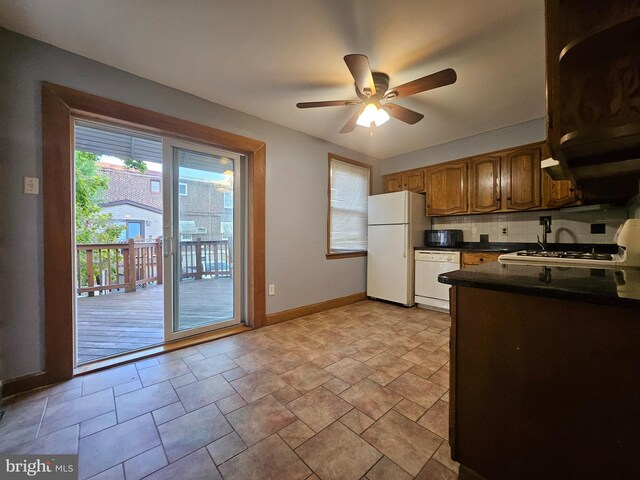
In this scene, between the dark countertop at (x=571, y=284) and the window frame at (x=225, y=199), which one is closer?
the dark countertop at (x=571, y=284)

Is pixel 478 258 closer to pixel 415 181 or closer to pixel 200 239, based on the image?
pixel 415 181

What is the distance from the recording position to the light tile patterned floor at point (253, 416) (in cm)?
112

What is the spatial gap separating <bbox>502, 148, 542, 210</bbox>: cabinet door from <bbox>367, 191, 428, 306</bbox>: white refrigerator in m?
1.05

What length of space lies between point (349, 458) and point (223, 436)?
0.65m

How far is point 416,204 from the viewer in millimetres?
3629

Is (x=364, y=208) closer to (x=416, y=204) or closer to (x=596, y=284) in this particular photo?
(x=416, y=204)

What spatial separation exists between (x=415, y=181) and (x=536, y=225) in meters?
1.62

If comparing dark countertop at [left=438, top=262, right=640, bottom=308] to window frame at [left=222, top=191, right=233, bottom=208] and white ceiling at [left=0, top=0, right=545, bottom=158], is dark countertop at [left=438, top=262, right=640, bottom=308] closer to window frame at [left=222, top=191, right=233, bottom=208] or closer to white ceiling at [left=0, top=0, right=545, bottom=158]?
white ceiling at [left=0, top=0, right=545, bottom=158]

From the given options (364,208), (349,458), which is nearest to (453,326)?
(349,458)

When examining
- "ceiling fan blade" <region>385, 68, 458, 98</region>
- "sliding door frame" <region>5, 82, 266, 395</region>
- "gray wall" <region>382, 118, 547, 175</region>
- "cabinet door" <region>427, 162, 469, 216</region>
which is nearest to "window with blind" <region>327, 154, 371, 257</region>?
"gray wall" <region>382, 118, 547, 175</region>

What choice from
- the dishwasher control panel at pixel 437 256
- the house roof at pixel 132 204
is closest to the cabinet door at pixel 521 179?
the dishwasher control panel at pixel 437 256

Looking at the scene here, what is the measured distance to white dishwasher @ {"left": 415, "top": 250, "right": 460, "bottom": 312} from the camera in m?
3.23

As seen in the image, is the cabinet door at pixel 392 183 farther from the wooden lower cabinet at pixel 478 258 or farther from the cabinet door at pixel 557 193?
the cabinet door at pixel 557 193

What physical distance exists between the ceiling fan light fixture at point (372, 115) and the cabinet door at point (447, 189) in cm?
188
